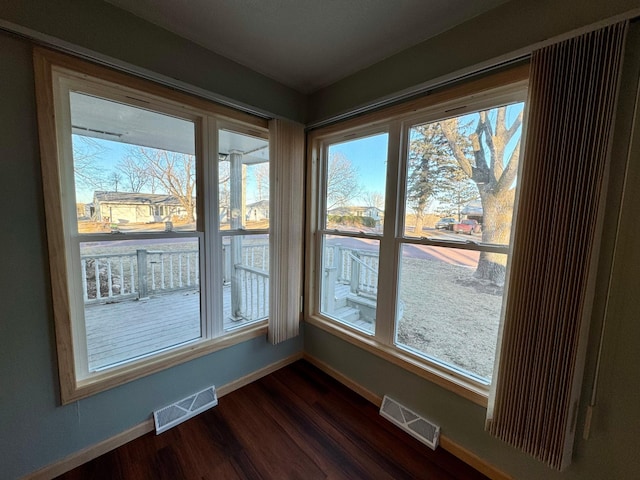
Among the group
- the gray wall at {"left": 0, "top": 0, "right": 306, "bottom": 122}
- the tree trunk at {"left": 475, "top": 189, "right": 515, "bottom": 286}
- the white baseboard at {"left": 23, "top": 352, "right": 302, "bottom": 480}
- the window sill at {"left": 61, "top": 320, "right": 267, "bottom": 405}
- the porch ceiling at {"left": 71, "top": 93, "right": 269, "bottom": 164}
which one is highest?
the gray wall at {"left": 0, "top": 0, "right": 306, "bottom": 122}

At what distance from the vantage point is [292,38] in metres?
1.56

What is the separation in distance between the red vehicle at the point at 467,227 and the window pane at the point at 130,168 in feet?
5.68

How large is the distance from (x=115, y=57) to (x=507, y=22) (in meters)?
2.03

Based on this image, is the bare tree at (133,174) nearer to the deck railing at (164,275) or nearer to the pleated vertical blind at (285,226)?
the deck railing at (164,275)

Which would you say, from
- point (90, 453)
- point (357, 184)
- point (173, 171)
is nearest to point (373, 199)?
point (357, 184)

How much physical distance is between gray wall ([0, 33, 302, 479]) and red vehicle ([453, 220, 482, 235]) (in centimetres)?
220

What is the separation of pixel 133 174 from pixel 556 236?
7.33 ft

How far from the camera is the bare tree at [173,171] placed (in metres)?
1.57

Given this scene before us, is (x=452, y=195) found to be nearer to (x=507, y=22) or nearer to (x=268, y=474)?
(x=507, y=22)

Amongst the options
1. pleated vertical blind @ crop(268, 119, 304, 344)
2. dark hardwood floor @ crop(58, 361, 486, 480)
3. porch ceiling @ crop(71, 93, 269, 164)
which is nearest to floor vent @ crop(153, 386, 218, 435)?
dark hardwood floor @ crop(58, 361, 486, 480)

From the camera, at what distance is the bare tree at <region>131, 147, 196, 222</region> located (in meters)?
1.57

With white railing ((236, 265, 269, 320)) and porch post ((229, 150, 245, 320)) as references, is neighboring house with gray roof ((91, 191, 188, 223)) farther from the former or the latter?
white railing ((236, 265, 269, 320))

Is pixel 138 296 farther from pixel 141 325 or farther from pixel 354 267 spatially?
pixel 354 267

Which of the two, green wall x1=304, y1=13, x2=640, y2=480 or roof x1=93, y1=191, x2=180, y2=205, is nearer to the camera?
green wall x1=304, y1=13, x2=640, y2=480
